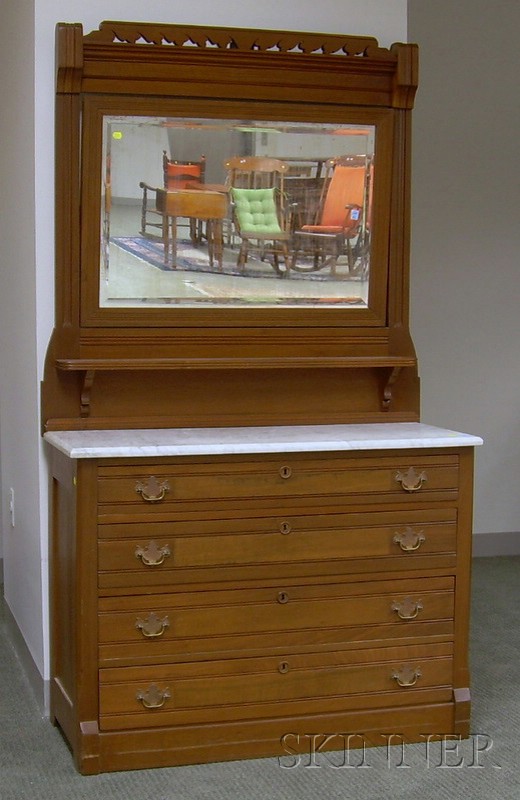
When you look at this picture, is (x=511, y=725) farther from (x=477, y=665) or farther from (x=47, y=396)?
(x=47, y=396)

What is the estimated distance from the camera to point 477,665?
12.3 feet

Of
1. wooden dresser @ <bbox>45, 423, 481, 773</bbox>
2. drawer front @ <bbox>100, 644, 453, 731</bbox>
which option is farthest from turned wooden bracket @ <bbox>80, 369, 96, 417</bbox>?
drawer front @ <bbox>100, 644, 453, 731</bbox>

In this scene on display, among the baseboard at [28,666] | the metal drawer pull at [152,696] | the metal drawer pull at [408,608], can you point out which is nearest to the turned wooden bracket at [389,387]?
the metal drawer pull at [408,608]

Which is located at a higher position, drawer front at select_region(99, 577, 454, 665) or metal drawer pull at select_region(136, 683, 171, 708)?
drawer front at select_region(99, 577, 454, 665)

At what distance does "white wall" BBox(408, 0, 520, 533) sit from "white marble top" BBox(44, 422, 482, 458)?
200 cm

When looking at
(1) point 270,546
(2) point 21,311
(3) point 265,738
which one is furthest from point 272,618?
(2) point 21,311

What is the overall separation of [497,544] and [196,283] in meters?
2.80

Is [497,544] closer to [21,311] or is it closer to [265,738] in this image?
[265,738]

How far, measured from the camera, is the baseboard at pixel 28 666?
3.27 metres

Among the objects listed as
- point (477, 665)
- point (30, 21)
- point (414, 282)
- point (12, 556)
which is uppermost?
point (30, 21)

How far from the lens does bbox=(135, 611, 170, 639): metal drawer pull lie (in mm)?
2875

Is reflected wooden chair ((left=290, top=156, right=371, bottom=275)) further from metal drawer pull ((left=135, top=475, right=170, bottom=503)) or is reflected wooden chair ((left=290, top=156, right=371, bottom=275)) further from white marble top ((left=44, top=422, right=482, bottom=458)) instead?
metal drawer pull ((left=135, top=475, right=170, bottom=503))

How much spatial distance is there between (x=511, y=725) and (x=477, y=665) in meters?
0.55

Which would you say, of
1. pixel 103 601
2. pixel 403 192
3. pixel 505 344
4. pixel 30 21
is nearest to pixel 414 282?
pixel 505 344
